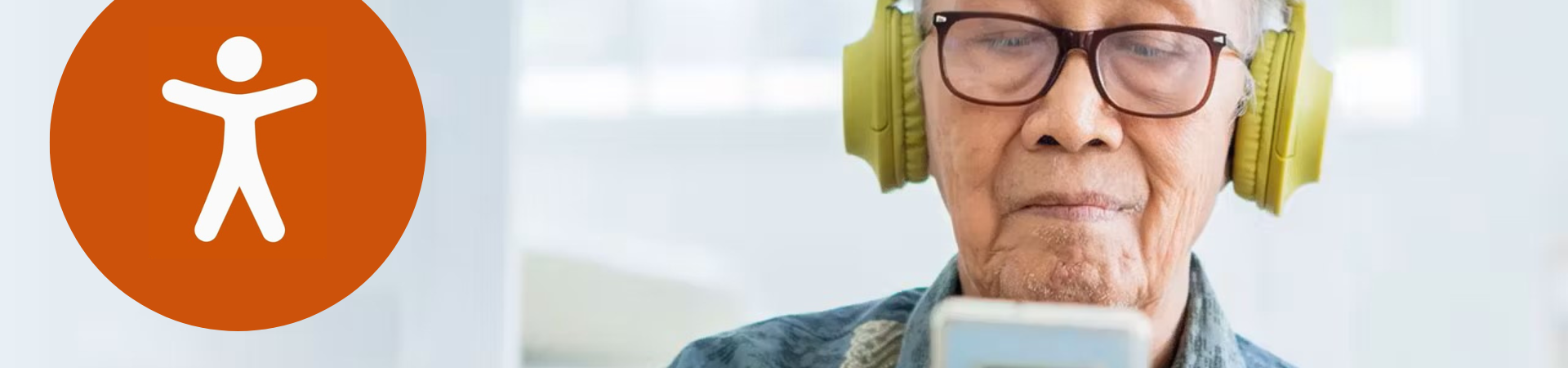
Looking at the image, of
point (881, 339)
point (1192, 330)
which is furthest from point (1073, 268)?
point (881, 339)

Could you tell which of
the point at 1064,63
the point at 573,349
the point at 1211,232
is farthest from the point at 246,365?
the point at 573,349

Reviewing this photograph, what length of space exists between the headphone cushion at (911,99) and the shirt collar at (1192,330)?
3.5 inches

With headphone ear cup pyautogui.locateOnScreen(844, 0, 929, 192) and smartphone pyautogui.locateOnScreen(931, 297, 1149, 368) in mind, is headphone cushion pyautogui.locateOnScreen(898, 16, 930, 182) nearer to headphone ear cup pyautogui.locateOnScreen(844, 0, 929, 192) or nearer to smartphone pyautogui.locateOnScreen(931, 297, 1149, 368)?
headphone ear cup pyautogui.locateOnScreen(844, 0, 929, 192)

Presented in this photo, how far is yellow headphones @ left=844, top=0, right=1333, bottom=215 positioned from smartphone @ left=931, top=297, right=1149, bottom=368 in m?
0.60

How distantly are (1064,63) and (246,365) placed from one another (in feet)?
2.53

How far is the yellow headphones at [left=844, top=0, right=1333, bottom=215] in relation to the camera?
1.00 m

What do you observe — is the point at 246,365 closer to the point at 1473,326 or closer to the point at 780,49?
the point at 1473,326

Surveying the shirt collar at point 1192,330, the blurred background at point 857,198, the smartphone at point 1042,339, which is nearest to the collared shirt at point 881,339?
the shirt collar at point 1192,330

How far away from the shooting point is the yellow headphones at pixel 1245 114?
1.00 m

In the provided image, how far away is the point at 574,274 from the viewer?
10.3ft

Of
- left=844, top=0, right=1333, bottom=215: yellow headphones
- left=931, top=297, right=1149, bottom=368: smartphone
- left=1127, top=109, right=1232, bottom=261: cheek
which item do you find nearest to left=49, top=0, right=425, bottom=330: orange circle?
left=844, top=0, right=1333, bottom=215: yellow headphones

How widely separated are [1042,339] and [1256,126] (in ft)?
2.02

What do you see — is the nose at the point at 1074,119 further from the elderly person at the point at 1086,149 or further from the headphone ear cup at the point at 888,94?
the headphone ear cup at the point at 888,94

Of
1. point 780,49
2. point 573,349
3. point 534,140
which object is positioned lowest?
point 573,349
